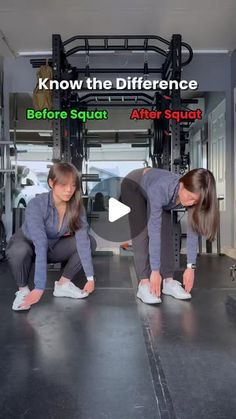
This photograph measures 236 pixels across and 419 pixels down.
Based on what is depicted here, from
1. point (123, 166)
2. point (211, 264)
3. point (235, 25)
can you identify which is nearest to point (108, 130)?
point (123, 166)

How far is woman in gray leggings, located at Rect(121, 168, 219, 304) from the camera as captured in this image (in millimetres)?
1897

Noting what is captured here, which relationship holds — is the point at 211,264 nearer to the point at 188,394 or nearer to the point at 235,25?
the point at 235,25

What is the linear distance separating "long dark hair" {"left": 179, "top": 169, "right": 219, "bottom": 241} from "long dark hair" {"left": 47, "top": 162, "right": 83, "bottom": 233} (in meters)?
0.51

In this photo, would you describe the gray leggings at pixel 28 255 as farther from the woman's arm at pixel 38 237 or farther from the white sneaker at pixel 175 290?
the white sneaker at pixel 175 290

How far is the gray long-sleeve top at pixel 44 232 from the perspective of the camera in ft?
6.14

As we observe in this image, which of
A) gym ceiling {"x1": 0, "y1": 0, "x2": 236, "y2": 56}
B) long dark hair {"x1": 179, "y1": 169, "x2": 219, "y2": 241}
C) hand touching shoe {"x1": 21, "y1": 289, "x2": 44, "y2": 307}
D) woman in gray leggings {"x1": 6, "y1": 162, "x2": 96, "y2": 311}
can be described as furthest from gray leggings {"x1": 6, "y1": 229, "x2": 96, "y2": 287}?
gym ceiling {"x1": 0, "y1": 0, "x2": 236, "y2": 56}

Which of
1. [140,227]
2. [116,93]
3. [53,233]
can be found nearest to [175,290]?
[140,227]

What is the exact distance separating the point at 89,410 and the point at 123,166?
161 inches

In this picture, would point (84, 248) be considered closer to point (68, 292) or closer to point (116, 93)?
point (68, 292)

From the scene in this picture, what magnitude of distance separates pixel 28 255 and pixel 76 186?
0.43 meters

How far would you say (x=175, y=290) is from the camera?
233cm

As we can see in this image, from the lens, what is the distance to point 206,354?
4.74 ft

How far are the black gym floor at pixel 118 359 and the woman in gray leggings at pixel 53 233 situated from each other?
0.59 feet

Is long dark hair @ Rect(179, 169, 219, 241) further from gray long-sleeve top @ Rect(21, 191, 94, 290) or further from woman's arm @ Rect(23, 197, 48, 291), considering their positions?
woman's arm @ Rect(23, 197, 48, 291)
